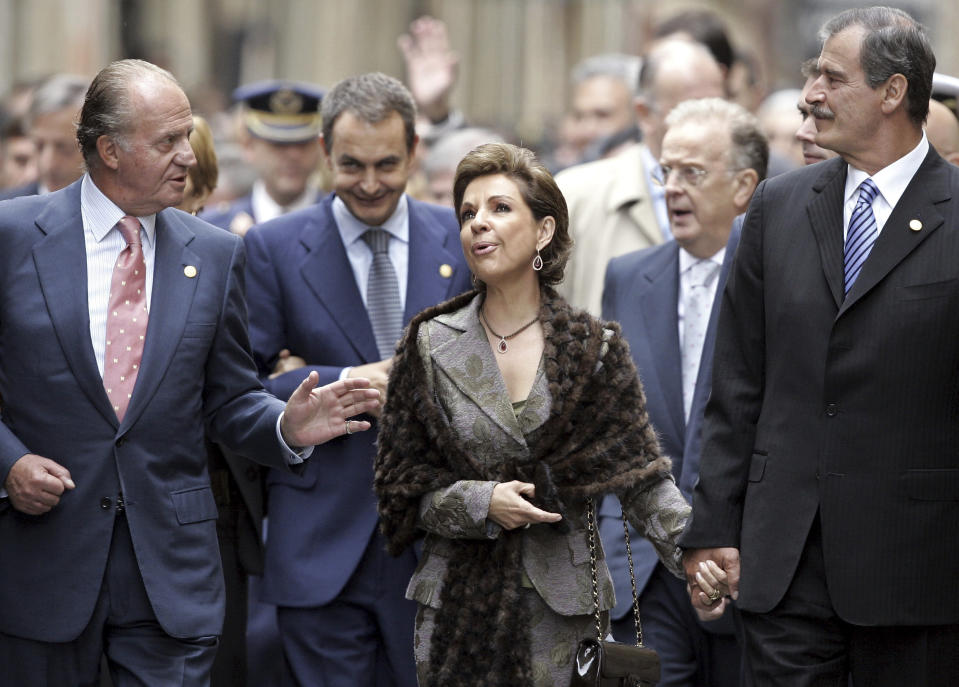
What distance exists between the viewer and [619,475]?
223 inches

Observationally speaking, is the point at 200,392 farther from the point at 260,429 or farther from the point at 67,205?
the point at 67,205

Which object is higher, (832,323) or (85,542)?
(832,323)

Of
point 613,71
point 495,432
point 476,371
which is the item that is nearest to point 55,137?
point 476,371

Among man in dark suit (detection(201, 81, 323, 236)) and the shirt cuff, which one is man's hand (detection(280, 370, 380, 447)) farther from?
man in dark suit (detection(201, 81, 323, 236))

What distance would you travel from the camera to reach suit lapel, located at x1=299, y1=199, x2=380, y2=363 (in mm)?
6754

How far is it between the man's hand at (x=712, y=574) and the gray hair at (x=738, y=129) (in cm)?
213

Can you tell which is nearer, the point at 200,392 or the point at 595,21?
the point at 200,392

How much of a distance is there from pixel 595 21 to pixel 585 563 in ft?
117

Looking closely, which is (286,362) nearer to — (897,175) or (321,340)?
(321,340)

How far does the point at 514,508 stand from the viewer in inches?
215

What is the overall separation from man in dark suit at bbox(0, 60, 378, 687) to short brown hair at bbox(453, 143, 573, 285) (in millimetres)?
762

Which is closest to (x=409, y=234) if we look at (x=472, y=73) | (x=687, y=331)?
(x=687, y=331)

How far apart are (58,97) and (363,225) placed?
3.19m

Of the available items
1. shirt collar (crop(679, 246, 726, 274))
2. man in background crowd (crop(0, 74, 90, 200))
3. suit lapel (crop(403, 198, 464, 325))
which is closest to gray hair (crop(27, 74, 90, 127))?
man in background crowd (crop(0, 74, 90, 200))
